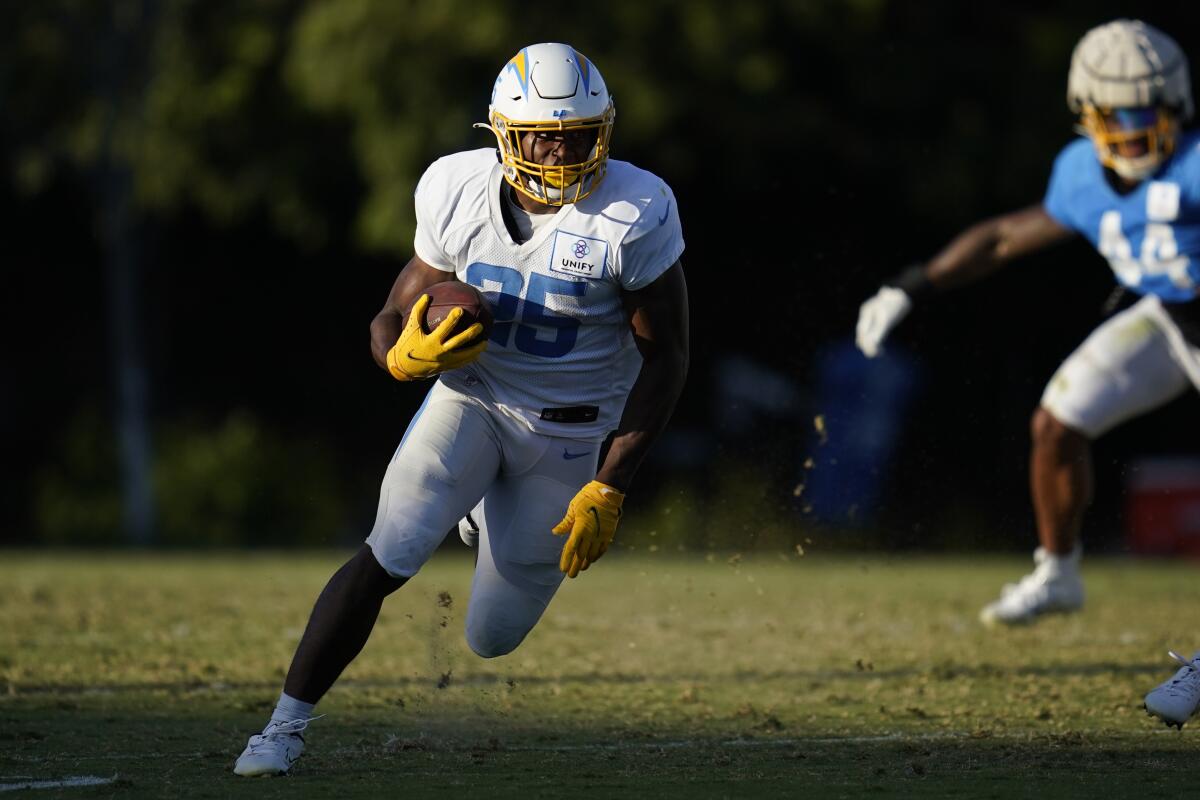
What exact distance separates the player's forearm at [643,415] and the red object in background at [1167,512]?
1002 centimetres

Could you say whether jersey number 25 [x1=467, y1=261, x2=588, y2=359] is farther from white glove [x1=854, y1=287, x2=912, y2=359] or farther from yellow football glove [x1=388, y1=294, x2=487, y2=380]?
white glove [x1=854, y1=287, x2=912, y2=359]

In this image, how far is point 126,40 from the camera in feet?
50.5

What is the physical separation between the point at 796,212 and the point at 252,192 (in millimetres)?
4729

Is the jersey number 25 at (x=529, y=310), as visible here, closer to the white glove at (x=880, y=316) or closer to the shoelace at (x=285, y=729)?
the shoelace at (x=285, y=729)

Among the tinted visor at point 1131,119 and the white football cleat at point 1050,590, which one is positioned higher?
the tinted visor at point 1131,119

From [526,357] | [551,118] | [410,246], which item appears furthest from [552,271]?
[410,246]

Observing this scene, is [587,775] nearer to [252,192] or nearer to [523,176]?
[523,176]

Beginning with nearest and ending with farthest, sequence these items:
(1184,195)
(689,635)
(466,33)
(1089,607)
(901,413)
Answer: (1184,195) → (689,635) → (1089,607) → (466,33) → (901,413)

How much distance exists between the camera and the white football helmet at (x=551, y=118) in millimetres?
5160

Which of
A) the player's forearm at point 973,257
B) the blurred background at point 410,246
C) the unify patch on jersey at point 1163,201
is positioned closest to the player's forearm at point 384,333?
the player's forearm at point 973,257

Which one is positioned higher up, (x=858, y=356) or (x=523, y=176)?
(x=523, y=176)

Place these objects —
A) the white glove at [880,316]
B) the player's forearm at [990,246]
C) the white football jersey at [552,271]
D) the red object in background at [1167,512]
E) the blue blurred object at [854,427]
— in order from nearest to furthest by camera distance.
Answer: the white football jersey at [552,271], the player's forearm at [990,246], the white glove at [880,316], the blue blurred object at [854,427], the red object in background at [1167,512]

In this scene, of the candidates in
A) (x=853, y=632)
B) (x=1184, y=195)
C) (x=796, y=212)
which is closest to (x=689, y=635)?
(x=853, y=632)

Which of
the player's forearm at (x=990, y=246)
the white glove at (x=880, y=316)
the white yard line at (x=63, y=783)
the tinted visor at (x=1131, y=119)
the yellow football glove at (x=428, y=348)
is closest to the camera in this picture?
the white yard line at (x=63, y=783)
